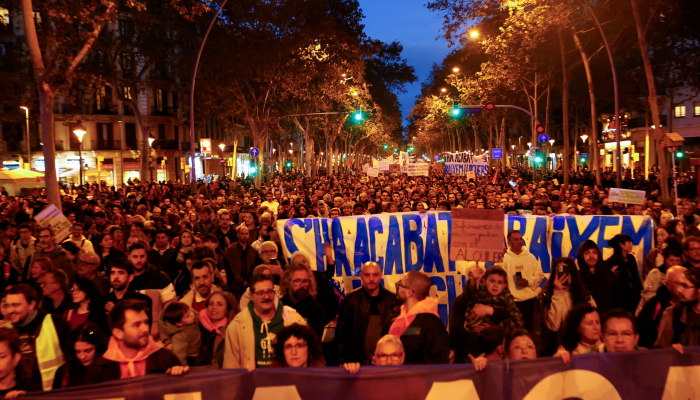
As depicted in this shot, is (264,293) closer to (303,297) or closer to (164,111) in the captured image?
(303,297)

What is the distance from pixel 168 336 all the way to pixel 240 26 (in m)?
24.2

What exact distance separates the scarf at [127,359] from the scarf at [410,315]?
1789 millimetres

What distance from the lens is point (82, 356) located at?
4.35 m

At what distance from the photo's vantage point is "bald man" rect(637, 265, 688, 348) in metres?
5.02

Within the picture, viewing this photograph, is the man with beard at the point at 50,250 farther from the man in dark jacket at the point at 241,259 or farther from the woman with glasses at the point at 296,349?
the woman with glasses at the point at 296,349

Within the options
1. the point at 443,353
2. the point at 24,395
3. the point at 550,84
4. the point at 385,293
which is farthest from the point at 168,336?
the point at 550,84

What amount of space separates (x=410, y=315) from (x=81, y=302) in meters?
2.86

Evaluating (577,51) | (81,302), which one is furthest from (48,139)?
(577,51)

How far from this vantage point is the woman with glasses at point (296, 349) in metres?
4.24

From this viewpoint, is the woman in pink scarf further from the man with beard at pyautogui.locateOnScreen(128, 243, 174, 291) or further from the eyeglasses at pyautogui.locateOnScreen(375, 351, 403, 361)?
the eyeglasses at pyautogui.locateOnScreen(375, 351, 403, 361)

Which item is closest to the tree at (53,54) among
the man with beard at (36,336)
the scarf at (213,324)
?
the man with beard at (36,336)

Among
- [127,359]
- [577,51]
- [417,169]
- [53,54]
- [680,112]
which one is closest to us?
[127,359]

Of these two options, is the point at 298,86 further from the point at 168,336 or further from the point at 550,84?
the point at 168,336

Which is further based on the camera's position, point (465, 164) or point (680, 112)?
point (680, 112)
